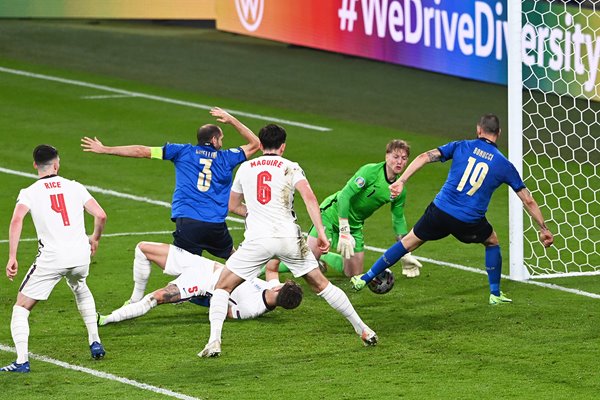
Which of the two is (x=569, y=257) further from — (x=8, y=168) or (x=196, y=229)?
(x=8, y=168)

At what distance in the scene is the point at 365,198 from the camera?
1430cm

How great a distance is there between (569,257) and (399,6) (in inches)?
477

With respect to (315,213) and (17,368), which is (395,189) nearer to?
(315,213)

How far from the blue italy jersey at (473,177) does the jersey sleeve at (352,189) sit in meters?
1.14

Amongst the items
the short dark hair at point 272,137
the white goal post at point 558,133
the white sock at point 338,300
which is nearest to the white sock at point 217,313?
the white sock at point 338,300

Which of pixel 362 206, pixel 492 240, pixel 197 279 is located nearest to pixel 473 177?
pixel 492 240

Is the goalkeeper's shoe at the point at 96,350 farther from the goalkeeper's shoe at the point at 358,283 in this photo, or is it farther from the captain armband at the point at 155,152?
the goalkeeper's shoe at the point at 358,283

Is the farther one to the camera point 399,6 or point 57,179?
point 399,6

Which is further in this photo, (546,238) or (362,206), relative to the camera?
(362,206)

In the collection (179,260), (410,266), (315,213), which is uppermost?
(315,213)

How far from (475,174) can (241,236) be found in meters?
4.63

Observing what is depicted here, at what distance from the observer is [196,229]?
12.9 m

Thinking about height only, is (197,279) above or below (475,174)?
below

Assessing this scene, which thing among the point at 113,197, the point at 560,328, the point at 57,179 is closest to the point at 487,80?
the point at 113,197
